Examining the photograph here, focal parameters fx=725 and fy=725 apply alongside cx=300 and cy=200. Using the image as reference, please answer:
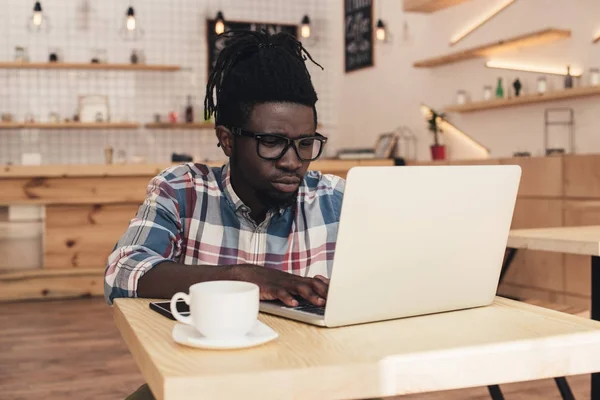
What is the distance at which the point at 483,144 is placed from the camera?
17.9ft

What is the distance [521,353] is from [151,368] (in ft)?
1.33

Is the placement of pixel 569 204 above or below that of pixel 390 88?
below

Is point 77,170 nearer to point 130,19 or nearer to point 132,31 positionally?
point 130,19

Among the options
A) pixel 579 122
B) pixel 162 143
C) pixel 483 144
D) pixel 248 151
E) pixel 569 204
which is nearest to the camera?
pixel 248 151

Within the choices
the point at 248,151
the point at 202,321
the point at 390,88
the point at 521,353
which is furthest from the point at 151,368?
the point at 390,88

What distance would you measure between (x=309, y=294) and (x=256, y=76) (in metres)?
0.53

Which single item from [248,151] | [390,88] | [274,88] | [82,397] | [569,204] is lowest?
[82,397]

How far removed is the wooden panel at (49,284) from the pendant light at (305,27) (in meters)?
3.54

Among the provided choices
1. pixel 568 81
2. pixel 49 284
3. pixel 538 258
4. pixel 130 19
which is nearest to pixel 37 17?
pixel 130 19

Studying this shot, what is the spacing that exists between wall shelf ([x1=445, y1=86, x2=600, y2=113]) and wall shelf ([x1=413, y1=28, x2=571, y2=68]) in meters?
0.37

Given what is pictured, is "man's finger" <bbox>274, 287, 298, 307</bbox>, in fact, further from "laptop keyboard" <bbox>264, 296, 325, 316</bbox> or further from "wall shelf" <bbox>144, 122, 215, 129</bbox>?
"wall shelf" <bbox>144, 122, 215, 129</bbox>

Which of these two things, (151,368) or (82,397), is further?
(82,397)

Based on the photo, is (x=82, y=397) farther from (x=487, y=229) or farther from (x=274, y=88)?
(x=487, y=229)

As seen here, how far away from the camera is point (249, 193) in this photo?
1371 millimetres
